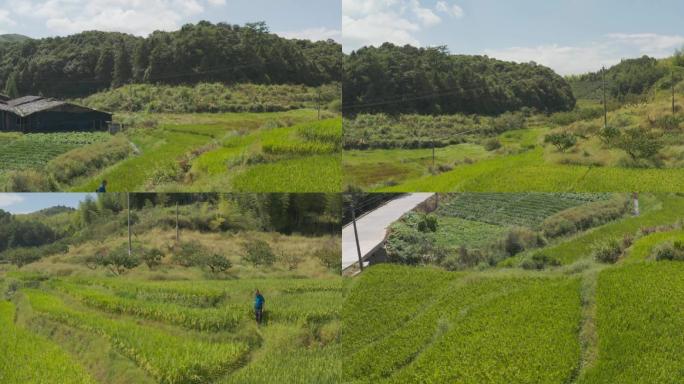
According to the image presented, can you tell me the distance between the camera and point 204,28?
751 cm

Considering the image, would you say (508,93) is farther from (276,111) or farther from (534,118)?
(276,111)

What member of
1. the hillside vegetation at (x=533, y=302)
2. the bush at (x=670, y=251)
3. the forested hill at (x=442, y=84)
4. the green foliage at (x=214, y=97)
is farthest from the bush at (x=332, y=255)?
the bush at (x=670, y=251)

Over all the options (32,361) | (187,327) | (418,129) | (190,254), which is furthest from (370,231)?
(32,361)

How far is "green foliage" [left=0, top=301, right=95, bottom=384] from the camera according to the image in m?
6.16

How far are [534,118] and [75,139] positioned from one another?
6.90 metres

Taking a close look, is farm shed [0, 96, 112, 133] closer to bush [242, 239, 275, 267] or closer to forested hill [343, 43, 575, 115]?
bush [242, 239, 275, 267]

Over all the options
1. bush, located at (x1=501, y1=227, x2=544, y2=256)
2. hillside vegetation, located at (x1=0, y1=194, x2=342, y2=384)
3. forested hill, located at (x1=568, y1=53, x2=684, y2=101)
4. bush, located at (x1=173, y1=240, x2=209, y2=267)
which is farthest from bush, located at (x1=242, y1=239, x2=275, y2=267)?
forested hill, located at (x1=568, y1=53, x2=684, y2=101)

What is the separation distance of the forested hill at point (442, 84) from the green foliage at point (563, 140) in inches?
21.2

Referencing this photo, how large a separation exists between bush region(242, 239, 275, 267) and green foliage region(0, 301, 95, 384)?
2.18 meters

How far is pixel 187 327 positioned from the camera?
20.5 feet

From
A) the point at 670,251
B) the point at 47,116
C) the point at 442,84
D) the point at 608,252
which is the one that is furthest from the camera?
the point at 442,84

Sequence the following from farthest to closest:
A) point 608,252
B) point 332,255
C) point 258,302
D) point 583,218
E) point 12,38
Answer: point 12,38 < point 583,218 < point 332,255 < point 608,252 < point 258,302

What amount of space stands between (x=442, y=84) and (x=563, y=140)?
83.8 inches

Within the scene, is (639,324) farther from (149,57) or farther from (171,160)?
(149,57)
